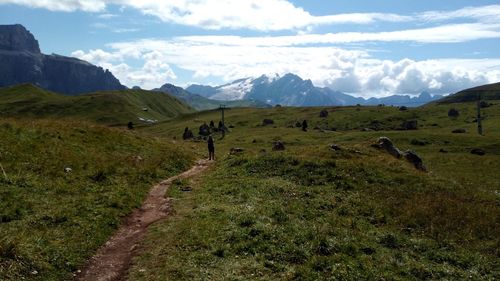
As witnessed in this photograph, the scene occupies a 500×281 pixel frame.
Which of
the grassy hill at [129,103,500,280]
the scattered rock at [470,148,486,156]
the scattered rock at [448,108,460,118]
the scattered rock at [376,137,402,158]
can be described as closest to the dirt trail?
the grassy hill at [129,103,500,280]

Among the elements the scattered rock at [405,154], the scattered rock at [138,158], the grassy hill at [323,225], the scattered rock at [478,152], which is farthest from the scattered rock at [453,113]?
the scattered rock at [138,158]

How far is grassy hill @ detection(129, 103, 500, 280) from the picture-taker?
1811 centimetres

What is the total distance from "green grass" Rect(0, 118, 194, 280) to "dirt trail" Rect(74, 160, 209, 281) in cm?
46

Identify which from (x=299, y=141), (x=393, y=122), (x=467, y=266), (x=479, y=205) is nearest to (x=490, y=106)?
(x=393, y=122)

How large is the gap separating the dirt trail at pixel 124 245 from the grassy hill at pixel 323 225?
67 cm

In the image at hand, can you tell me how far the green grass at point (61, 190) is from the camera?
17047 millimetres

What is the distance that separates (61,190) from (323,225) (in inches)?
604

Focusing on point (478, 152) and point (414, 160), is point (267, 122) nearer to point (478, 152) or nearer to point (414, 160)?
point (478, 152)

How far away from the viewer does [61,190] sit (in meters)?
26.2

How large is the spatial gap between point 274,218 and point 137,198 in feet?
32.4

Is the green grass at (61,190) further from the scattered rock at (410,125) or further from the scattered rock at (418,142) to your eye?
the scattered rock at (410,125)

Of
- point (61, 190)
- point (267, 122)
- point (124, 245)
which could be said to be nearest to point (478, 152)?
point (61, 190)

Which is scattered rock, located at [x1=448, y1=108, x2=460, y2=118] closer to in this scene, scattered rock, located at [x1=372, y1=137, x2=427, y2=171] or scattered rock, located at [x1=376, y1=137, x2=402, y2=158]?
scattered rock, located at [x1=376, y1=137, x2=402, y2=158]

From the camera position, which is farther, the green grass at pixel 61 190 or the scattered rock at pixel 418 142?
the scattered rock at pixel 418 142
